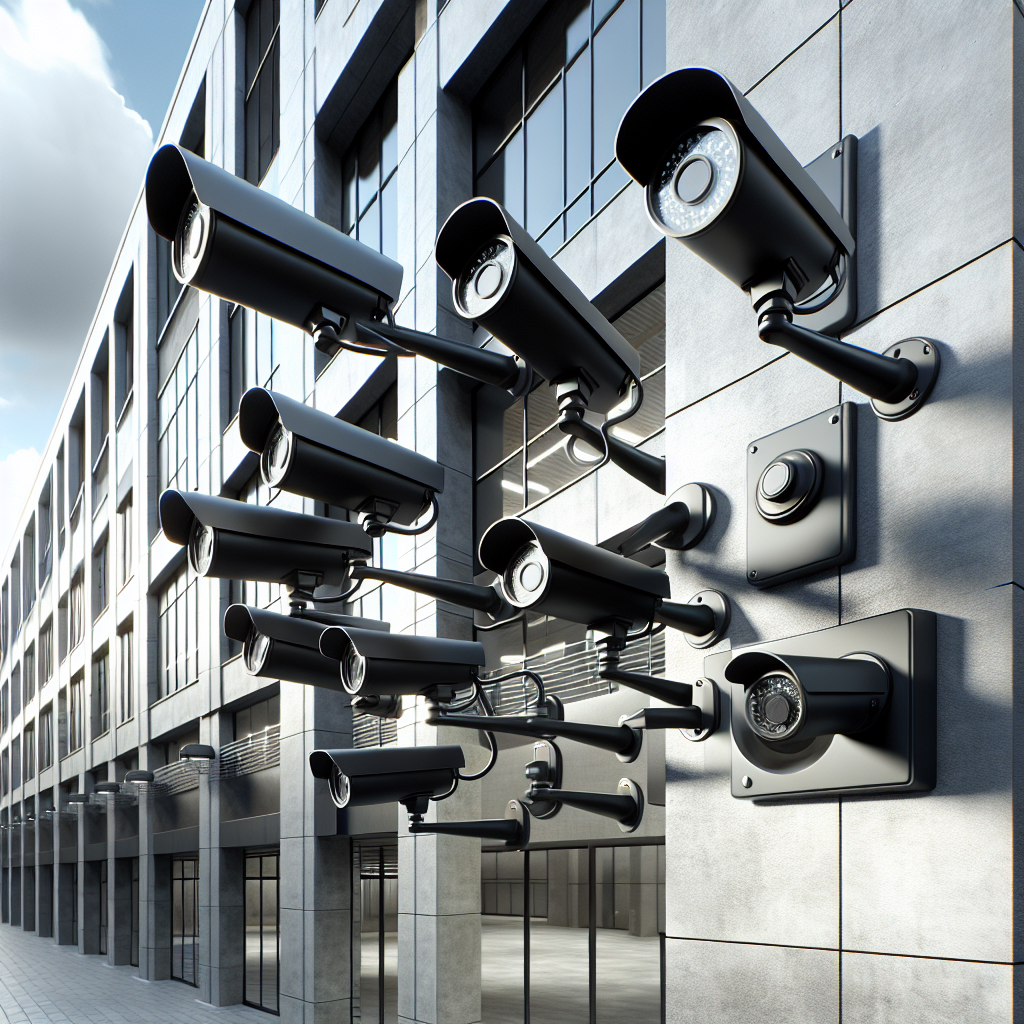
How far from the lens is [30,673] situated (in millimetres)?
54531

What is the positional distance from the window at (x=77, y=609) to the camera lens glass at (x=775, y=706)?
129 ft

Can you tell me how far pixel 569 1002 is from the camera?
10.1m

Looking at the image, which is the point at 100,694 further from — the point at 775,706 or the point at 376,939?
the point at 775,706

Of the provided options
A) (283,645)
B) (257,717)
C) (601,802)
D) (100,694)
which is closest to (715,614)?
(283,645)

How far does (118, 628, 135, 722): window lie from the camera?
30.9 m

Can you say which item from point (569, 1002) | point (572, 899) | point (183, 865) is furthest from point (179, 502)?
point (183, 865)

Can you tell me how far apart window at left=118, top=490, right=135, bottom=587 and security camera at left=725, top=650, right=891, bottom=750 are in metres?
31.2

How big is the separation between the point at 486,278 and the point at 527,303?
0.59 ft

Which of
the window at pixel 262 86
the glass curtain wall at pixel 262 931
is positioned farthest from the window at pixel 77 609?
the window at pixel 262 86

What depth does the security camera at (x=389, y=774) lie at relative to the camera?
553 cm

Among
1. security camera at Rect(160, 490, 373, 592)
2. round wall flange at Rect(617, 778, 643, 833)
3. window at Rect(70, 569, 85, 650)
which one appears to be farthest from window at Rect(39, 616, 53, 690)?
security camera at Rect(160, 490, 373, 592)

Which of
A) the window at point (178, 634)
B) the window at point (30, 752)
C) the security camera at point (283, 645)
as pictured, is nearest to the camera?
the security camera at point (283, 645)

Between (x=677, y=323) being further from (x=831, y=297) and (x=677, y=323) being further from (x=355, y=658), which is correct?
(x=355, y=658)

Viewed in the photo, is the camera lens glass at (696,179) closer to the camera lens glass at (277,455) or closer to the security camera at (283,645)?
the camera lens glass at (277,455)
